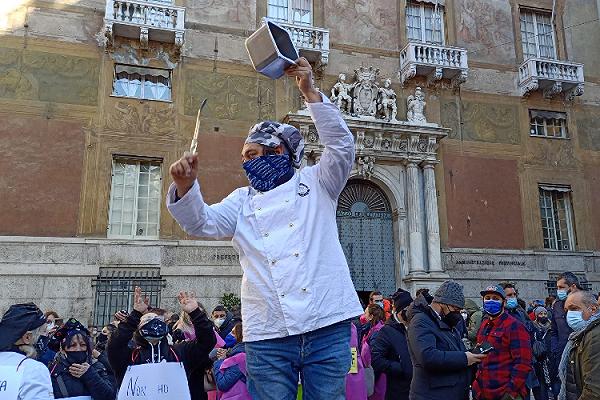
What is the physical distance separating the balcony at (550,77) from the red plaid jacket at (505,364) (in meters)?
13.8

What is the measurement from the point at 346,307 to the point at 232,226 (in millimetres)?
667

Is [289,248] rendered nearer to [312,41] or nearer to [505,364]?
[505,364]

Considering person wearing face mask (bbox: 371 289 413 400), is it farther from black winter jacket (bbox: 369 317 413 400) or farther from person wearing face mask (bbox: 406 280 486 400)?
person wearing face mask (bbox: 406 280 486 400)

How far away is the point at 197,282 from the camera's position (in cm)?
1343

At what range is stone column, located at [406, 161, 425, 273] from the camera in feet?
49.0

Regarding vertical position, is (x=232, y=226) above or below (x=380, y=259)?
below

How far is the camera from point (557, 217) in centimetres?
1723

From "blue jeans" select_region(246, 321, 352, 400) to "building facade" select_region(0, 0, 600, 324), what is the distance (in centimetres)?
1144

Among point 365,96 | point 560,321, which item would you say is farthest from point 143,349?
point 365,96

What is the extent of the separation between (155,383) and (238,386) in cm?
69

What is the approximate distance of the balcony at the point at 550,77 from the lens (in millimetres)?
17062

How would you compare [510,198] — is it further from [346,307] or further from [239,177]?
[346,307]

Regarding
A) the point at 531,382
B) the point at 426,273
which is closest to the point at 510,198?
the point at 426,273

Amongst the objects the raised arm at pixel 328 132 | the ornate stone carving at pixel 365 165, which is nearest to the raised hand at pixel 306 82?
the raised arm at pixel 328 132
